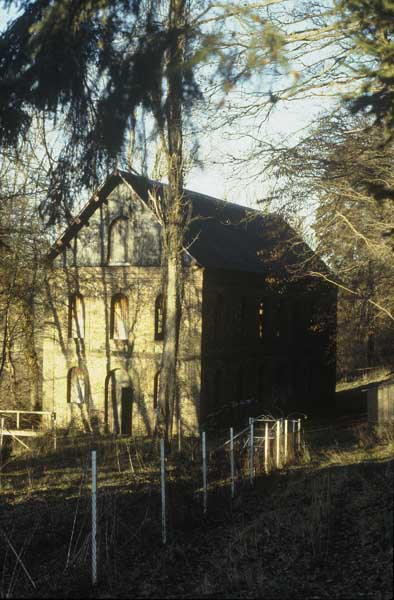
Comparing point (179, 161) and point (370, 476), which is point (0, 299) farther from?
point (370, 476)

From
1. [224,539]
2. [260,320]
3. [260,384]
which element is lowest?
[224,539]

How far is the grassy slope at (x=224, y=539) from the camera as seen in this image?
927cm

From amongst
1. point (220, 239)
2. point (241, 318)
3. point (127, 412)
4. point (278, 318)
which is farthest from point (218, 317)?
point (278, 318)

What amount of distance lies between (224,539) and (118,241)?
2290 centimetres

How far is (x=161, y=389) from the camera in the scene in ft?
84.9

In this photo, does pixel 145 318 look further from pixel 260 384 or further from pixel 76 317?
pixel 260 384

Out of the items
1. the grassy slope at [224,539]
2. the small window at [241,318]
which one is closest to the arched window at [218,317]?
the small window at [241,318]

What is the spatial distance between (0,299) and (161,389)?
9819mm

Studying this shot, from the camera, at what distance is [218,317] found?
3312cm

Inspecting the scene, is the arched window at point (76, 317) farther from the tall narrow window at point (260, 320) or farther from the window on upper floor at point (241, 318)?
the tall narrow window at point (260, 320)

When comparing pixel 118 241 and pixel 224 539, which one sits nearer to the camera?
pixel 224 539

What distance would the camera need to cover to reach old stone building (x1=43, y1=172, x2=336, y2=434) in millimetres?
31703

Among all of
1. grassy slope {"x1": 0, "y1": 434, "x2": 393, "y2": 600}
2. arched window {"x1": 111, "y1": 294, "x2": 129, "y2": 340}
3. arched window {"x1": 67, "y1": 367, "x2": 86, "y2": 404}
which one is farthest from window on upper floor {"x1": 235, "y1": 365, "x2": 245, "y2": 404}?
grassy slope {"x1": 0, "y1": 434, "x2": 393, "y2": 600}

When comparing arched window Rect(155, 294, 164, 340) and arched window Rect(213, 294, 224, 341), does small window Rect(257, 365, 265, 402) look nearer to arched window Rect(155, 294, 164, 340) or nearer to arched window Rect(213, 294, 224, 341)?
arched window Rect(213, 294, 224, 341)
